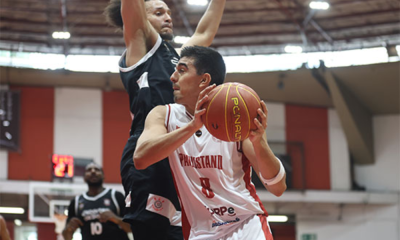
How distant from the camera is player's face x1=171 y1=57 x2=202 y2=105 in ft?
11.4

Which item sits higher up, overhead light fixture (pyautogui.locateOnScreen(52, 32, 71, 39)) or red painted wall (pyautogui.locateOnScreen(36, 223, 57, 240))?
overhead light fixture (pyautogui.locateOnScreen(52, 32, 71, 39))

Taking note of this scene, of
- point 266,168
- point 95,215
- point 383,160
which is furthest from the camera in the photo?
point 383,160

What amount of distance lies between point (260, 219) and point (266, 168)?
0.37 meters

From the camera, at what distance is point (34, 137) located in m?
19.1

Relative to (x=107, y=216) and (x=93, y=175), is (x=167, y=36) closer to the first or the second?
(x=107, y=216)

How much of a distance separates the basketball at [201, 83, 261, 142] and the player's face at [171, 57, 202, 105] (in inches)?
18.0

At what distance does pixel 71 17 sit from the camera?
62.0 feet

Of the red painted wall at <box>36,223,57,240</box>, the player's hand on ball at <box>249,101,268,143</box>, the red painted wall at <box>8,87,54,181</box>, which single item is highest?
the red painted wall at <box>8,87,54,181</box>

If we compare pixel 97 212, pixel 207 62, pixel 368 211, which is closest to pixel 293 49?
pixel 368 211

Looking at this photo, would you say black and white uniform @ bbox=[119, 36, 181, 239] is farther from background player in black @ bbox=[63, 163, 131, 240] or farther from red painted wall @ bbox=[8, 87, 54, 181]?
red painted wall @ bbox=[8, 87, 54, 181]

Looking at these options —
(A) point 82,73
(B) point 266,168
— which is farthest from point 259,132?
(A) point 82,73

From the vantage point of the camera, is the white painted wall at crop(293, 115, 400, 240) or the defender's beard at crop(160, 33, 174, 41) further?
the white painted wall at crop(293, 115, 400, 240)

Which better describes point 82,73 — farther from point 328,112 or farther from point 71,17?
point 328,112

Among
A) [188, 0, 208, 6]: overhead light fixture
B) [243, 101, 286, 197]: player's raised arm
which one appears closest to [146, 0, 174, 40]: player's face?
[243, 101, 286, 197]: player's raised arm
